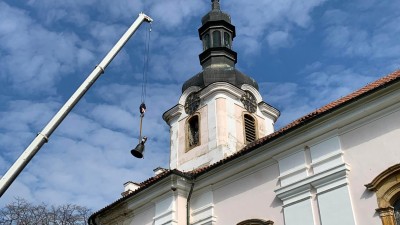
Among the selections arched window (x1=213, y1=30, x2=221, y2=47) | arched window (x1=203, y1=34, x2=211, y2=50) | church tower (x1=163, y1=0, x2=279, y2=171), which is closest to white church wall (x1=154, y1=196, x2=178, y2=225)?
church tower (x1=163, y1=0, x2=279, y2=171)

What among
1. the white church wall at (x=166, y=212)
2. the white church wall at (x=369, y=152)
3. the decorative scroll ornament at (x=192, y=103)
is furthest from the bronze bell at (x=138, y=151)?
the decorative scroll ornament at (x=192, y=103)

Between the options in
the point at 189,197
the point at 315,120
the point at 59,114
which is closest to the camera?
the point at 59,114

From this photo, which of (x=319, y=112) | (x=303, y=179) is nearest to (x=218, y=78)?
(x=319, y=112)

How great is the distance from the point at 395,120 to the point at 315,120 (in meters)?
2.10

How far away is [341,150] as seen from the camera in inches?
559

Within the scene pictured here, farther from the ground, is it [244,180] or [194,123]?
[194,123]

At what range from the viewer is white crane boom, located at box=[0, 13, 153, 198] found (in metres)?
11.3

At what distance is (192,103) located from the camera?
24.8 m

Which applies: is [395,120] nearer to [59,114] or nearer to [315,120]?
[315,120]

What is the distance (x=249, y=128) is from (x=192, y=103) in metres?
2.73

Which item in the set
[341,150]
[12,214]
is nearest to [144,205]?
[341,150]

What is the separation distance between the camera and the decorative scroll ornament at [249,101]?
2466 centimetres

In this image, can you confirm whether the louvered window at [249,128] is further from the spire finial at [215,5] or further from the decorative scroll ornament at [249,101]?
the spire finial at [215,5]

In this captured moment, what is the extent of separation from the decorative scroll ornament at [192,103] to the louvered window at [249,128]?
218 cm
